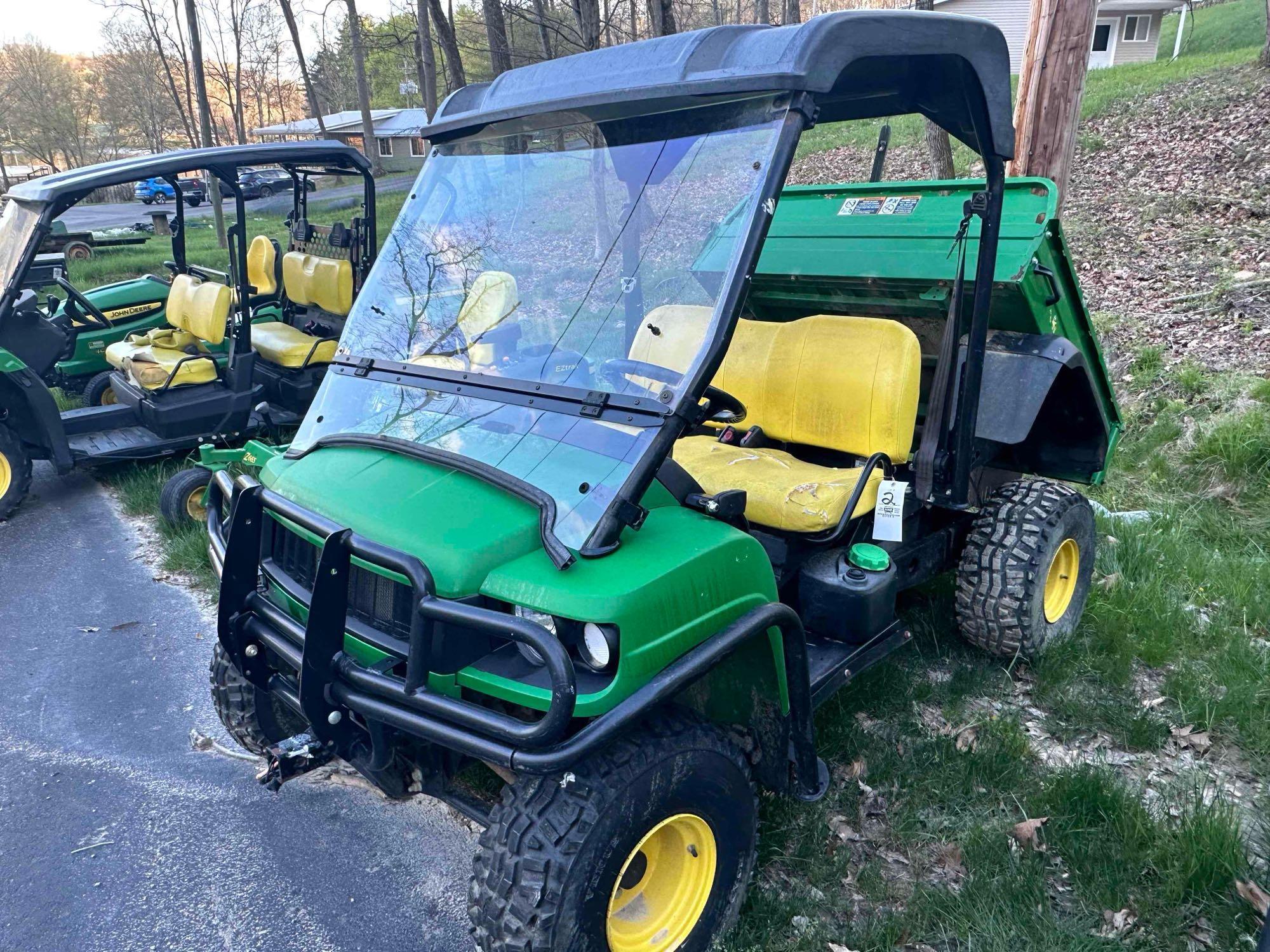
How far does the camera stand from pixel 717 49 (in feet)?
7.41

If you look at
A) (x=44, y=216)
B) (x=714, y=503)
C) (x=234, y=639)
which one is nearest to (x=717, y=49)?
(x=714, y=503)

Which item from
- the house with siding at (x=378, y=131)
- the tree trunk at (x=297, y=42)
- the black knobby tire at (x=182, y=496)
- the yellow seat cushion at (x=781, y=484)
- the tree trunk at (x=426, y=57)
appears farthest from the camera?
the house with siding at (x=378, y=131)

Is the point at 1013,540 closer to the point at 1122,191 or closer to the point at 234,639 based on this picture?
the point at 234,639

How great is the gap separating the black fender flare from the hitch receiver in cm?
455

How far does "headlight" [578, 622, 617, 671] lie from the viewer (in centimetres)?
195

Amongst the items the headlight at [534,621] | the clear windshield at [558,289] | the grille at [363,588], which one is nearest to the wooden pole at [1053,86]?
the clear windshield at [558,289]

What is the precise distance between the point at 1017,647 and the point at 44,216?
5865 mm

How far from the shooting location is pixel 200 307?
21.2ft

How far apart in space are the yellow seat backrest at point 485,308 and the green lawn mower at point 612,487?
0.04 ft

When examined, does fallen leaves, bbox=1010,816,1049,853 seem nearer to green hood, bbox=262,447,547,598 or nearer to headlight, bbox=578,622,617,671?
headlight, bbox=578,622,617,671

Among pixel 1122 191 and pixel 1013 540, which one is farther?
pixel 1122 191

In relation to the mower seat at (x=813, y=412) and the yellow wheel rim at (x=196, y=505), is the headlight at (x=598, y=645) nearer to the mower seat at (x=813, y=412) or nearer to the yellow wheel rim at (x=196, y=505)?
the mower seat at (x=813, y=412)

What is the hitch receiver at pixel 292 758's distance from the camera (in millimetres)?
2154

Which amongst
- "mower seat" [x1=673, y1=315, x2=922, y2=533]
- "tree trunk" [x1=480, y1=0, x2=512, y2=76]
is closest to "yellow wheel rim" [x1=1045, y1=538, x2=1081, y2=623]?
"mower seat" [x1=673, y1=315, x2=922, y2=533]
